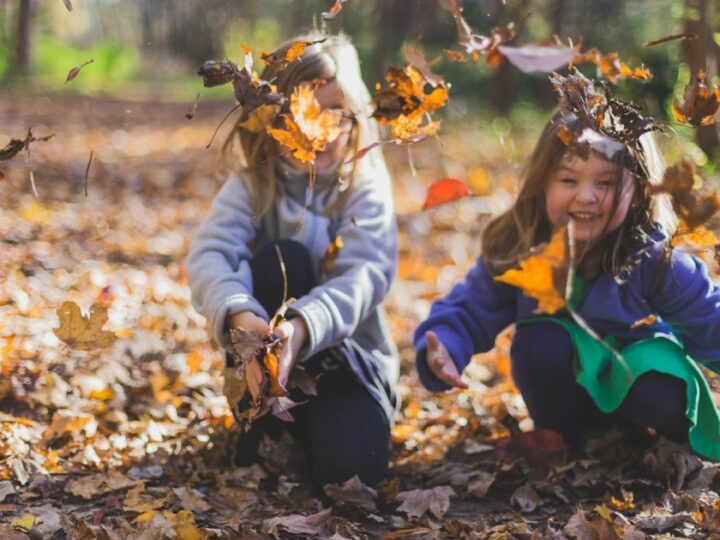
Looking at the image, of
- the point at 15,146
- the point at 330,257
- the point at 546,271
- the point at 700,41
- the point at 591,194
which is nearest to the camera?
the point at 546,271

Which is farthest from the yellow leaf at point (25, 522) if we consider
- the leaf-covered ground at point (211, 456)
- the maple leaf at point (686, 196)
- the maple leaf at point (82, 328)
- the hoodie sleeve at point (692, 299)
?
the hoodie sleeve at point (692, 299)

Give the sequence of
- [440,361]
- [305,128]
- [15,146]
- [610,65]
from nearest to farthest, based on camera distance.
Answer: [15,146]
[305,128]
[610,65]
[440,361]

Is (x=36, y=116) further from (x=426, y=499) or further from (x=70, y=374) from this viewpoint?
(x=426, y=499)

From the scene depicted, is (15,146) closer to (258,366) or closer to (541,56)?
(258,366)

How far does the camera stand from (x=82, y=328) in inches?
83.9

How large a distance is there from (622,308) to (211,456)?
123 centimetres

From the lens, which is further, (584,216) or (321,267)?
(321,267)

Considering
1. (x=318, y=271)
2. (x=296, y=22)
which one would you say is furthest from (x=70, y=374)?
(x=296, y=22)

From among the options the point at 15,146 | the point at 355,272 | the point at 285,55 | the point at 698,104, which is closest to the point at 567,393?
the point at 355,272

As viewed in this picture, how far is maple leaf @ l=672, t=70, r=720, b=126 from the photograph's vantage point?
6.11ft

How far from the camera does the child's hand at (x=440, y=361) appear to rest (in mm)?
2273

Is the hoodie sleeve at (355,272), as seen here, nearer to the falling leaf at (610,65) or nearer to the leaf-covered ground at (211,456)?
the leaf-covered ground at (211,456)

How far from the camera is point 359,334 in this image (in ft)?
8.32

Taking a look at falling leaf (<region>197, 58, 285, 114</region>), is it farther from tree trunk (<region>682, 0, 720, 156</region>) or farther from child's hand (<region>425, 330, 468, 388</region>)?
tree trunk (<region>682, 0, 720, 156</region>)
